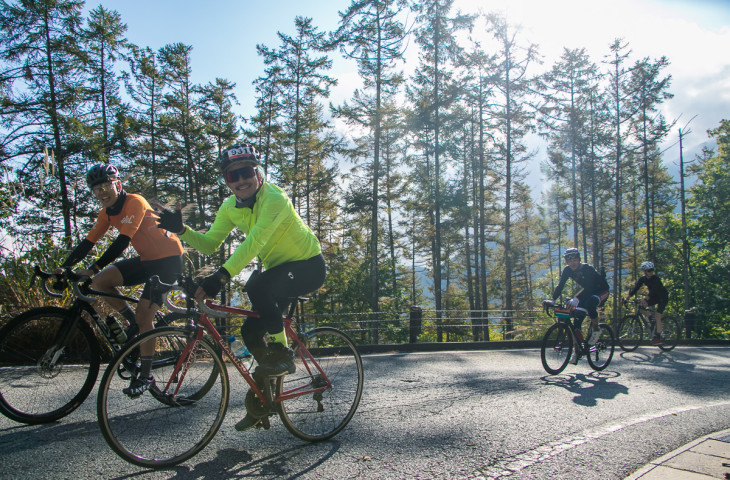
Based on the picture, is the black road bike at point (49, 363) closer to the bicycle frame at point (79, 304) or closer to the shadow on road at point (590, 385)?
the bicycle frame at point (79, 304)

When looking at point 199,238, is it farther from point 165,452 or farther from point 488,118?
point 488,118

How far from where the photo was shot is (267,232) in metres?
3.54

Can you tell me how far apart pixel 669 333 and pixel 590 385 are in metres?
7.81

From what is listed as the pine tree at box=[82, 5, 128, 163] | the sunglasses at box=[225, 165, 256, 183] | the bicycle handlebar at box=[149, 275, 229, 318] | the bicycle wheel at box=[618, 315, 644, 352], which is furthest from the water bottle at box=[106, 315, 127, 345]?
the pine tree at box=[82, 5, 128, 163]

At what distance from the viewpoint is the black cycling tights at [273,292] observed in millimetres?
3637

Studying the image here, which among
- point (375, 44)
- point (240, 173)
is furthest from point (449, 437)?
point (375, 44)

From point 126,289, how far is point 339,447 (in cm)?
533

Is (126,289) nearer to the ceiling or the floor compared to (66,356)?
nearer to the ceiling

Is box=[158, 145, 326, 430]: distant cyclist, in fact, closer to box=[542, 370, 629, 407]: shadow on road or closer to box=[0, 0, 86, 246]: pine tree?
box=[542, 370, 629, 407]: shadow on road

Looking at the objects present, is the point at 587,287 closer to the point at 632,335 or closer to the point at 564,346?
the point at 564,346

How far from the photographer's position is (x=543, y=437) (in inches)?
162

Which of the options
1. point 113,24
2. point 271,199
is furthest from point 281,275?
point 113,24

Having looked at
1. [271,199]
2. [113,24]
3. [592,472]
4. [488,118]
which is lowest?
[592,472]

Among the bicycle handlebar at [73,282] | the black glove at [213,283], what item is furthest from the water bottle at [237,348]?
A: the bicycle handlebar at [73,282]
